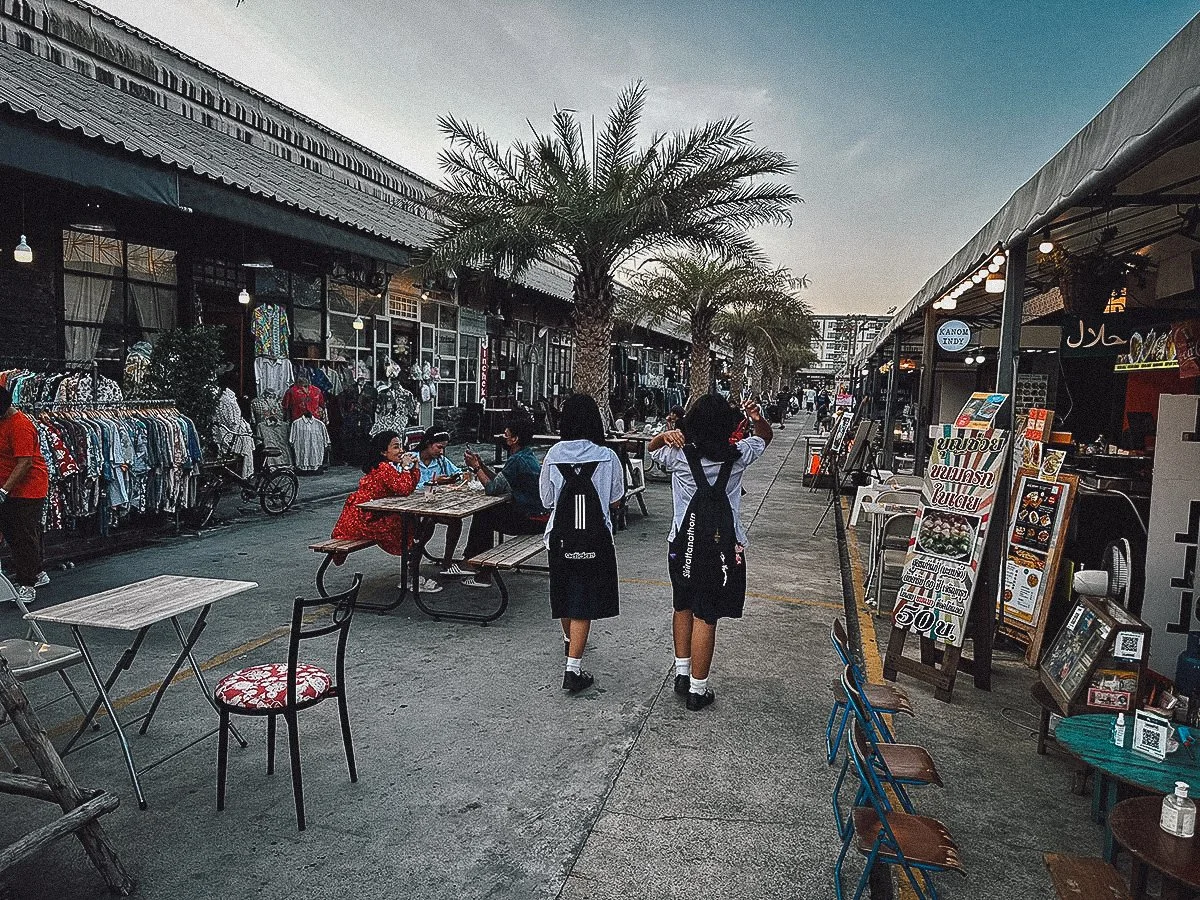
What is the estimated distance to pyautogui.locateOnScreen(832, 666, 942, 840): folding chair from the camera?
9.55ft

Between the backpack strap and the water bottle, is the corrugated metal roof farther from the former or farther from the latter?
the water bottle

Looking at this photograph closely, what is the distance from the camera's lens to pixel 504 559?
608cm

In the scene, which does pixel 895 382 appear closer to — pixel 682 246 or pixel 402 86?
pixel 682 246

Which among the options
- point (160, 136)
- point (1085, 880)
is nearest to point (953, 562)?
point (1085, 880)

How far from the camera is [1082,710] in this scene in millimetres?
4016

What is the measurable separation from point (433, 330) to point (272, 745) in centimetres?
1588

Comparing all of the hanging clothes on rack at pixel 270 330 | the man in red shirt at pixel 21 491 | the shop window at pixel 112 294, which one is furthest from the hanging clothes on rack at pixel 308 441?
the man in red shirt at pixel 21 491

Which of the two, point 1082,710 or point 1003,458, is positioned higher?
point 1003,458

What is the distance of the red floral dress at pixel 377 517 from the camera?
21.8 feet

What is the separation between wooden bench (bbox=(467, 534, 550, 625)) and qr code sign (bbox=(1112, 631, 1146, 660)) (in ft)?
12.6

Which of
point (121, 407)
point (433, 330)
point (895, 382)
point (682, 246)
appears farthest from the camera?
point (433, 330)

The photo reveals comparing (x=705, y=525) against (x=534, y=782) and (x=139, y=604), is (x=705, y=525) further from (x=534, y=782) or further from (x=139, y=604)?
(x=139, y=604)

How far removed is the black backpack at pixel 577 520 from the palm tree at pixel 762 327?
19301 millimetres

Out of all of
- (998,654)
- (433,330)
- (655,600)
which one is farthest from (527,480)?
(433,330)
